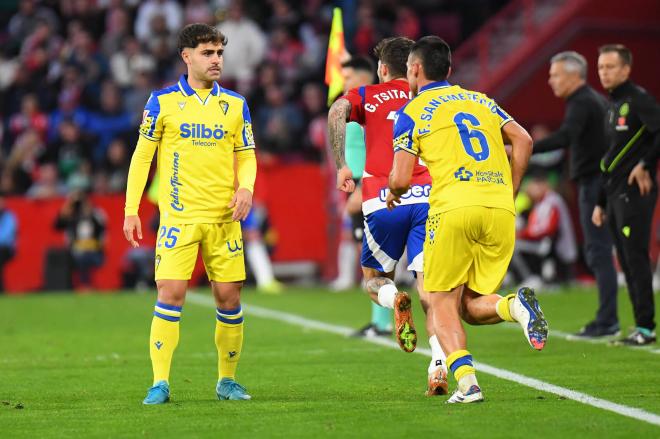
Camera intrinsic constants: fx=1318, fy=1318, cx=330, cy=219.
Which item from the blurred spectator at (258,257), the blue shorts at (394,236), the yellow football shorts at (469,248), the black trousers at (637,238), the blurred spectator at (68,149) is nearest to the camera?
the yellow football shorts at (469,248)

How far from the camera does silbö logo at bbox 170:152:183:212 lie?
791cm

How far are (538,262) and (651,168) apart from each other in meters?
9.14

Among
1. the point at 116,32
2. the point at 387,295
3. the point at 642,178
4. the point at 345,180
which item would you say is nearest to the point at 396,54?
the point at 345,180

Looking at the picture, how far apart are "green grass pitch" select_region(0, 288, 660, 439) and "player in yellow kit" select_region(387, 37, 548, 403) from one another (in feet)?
1.73

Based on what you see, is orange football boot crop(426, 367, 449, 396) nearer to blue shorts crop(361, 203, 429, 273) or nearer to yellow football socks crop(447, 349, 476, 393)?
yellow football socks crop(447, 349, 476, 393)

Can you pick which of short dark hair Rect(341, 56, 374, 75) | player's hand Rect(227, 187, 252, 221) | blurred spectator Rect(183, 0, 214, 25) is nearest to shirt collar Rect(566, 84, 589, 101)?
short dark hair Rect(341, 56, 374, 75)

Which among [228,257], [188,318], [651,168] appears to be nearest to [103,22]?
[188,318]

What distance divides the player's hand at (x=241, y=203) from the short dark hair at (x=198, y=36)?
3.03 feet

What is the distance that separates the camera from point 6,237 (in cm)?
2055

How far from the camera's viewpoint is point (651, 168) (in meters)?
10.7

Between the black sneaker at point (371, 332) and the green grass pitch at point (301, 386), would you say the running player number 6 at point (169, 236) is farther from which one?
the black sneaker at point (371, 332)

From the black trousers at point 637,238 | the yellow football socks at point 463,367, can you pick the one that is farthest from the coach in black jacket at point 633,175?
the yellow football socks at point 463,367

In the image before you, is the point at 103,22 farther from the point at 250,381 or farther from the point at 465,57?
the point at 250,381

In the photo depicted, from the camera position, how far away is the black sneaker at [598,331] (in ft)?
38.1
